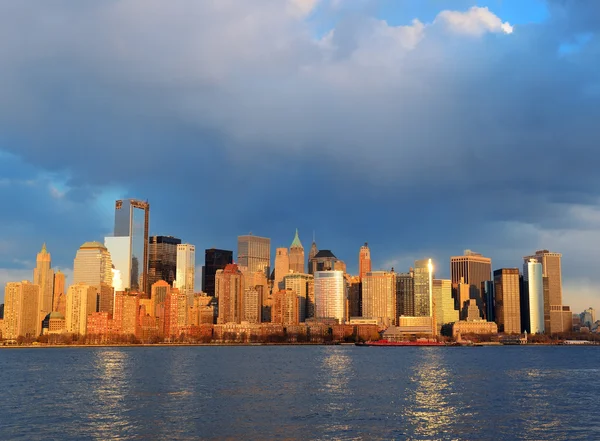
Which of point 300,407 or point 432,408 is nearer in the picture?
point 432,408

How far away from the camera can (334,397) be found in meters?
96.3

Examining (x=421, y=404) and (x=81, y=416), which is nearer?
(x=81, y=416)

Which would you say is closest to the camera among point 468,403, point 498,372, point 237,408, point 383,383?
point 237,408

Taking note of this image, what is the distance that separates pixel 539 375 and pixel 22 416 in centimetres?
10149

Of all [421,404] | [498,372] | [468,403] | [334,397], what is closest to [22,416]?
[334,397]

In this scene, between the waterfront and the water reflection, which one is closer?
the waterfront

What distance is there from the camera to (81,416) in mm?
79562

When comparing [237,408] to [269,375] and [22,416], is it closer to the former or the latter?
[22,416]

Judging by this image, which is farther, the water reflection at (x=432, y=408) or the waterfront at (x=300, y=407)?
the water reflection at (x=432, y=408)

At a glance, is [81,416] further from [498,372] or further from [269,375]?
[498,372]

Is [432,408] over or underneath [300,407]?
underneath

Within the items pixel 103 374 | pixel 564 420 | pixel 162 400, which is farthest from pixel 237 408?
pixel 103 374

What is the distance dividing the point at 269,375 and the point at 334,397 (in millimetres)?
44412

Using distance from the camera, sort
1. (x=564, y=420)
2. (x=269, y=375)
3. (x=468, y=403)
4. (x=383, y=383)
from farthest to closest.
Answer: (x=269, y=375) → (x=383, y=383) → (x=468, y=403) → (x=564, y=420)
